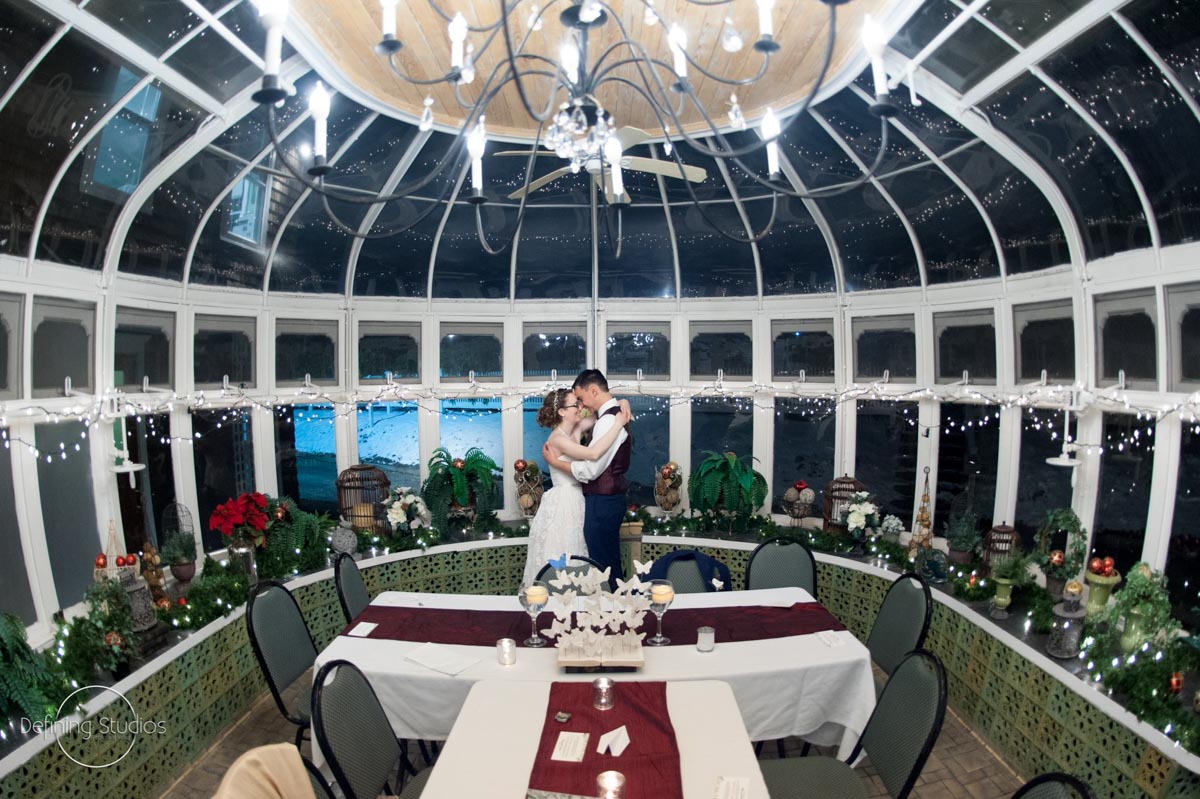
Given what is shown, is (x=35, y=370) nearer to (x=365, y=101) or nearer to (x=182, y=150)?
(x=182, y=150)

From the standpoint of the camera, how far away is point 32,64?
118 inches

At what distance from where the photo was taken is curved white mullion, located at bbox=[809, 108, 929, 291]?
484cm

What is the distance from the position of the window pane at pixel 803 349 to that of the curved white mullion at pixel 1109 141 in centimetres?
284

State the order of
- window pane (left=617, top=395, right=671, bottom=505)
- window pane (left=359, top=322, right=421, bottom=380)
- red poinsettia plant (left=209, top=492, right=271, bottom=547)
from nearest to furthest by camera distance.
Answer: red poinsettia plant (left=209, top=492, right=271, bottom=547) < window pane (left=359, top=322, right=421, bottom=380) < window pane (left=617, top=395, right=671, bottom=505)

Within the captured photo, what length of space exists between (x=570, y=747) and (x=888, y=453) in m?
4.14

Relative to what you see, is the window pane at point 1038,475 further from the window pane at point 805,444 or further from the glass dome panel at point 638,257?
the glass dome panel at point 638,257

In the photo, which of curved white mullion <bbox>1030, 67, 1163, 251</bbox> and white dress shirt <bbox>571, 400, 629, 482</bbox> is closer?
curved white mullion <bbox>1030, 67, 1163, 251</bbox>

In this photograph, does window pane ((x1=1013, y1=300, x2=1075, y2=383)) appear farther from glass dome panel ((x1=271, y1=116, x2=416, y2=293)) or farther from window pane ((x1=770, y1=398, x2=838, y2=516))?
glass dome panel ((x1=271, y1=116, x2=416, y2=293))

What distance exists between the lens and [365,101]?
4418mm

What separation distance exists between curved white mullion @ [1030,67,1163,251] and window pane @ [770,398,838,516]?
9.55 ft

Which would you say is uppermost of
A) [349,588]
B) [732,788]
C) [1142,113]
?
[1142,113]

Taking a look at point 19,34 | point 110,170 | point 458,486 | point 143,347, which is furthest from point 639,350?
point 19,34

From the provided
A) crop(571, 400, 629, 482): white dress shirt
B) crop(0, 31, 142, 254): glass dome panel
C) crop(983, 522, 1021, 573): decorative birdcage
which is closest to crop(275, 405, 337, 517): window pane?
crop(571, 400, 629, 482): white dress shirt

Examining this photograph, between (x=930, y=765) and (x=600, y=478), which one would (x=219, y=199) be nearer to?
(x=600, y=478)
